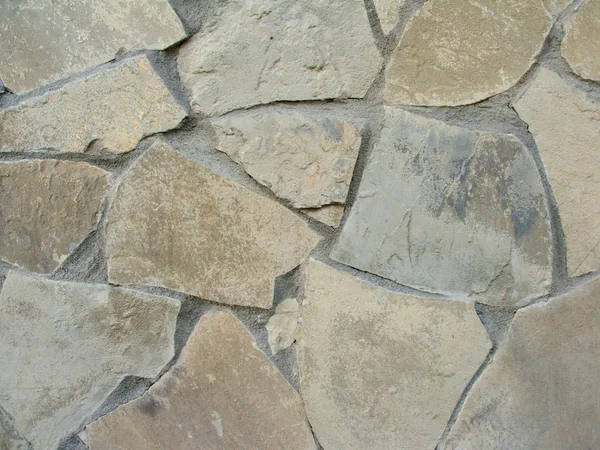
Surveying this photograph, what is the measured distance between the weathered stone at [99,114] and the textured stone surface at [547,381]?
1.90ft

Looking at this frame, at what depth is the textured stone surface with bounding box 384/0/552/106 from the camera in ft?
2.45

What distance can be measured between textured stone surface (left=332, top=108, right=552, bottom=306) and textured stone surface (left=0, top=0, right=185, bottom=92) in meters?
0.36

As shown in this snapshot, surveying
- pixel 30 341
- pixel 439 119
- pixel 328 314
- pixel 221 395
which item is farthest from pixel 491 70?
pixel 30 341

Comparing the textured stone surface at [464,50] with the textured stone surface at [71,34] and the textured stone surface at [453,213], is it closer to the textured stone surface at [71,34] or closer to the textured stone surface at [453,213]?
the textured stone surface at [453,213]

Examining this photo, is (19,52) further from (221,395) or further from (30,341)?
(221,395)

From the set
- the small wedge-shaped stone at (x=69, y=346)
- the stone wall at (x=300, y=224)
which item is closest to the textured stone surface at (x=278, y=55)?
the stone wall at (x=300, y=224)

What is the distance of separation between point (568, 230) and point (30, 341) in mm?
829

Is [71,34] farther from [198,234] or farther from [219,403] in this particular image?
[219,403]

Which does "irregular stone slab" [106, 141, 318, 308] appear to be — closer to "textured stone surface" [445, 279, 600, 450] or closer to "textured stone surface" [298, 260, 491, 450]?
"textured stone surface" [298, 260, 491, 450]

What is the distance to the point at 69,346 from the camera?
0.93 m

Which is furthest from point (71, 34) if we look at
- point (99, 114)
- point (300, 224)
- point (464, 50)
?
point (464, 50)

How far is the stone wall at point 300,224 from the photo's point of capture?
2.53ft

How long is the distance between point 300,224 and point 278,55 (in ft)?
0.80

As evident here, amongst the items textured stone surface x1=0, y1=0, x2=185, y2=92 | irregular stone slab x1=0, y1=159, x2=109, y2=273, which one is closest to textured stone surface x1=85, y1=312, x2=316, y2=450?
irregular stone slab x1=0, y1=159, x2=109, y2=273
